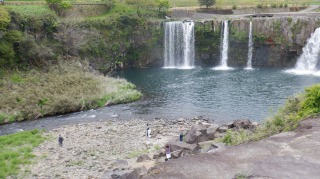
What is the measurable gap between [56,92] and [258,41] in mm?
36565

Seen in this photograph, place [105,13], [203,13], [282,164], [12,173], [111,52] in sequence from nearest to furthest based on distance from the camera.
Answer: [282,164], [12,173], [111,52], [105,13], [203,13]

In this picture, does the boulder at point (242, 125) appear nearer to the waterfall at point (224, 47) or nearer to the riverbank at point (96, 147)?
the riverbank at point (96, 147)

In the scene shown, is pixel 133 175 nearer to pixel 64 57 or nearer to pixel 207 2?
pixel 64 57

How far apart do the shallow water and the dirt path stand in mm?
13114

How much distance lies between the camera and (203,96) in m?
48.7

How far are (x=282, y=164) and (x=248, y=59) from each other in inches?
1995

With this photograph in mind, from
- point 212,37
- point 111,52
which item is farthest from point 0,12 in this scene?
point 212,37

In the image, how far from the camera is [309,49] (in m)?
61.8

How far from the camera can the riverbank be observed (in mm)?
28453

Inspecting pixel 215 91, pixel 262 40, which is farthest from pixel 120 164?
pixel 262 40

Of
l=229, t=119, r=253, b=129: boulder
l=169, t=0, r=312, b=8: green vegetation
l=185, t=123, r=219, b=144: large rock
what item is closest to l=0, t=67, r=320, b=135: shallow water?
l=229, t=119, r=253, b=129: boulder

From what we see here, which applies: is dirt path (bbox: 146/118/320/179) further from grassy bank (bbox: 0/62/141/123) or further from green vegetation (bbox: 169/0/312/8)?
green vegetation (bbox: 169/0/312/8)

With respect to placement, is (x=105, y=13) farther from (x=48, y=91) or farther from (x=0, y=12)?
(x=48, y=91)

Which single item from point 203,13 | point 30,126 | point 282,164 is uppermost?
point 203,13
